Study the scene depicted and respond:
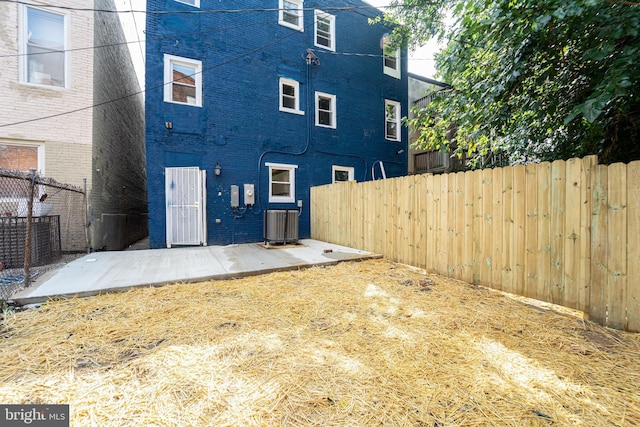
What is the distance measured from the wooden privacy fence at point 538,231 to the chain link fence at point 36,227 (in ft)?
18.8

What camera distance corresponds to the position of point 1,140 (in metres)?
5.54

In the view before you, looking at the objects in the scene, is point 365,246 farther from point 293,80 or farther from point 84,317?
point 293,80

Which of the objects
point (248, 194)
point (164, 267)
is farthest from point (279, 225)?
point (164, 267)

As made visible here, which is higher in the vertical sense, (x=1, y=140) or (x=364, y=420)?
(x=1, y=140)

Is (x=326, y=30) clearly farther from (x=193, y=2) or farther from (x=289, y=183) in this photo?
(x=289, y=183)

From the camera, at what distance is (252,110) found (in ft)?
26.8

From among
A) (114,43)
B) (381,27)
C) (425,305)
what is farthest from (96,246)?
(381,27)

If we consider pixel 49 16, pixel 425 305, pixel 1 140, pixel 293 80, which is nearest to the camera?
pixel 425 305

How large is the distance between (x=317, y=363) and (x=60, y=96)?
812 cm

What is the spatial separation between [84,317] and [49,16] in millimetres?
7480

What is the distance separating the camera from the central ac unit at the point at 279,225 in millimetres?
7016

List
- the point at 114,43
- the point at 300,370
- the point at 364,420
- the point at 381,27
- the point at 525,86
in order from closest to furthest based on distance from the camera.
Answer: the point at 364,420, the point at 300,370, the point at 525,86, the point at 114,43, the point at 381,27

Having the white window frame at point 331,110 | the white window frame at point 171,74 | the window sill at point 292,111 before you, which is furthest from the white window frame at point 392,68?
the white window frame at point 171,74

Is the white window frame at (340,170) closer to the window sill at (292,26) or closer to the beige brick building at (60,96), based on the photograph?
the window sill at (292,26)
